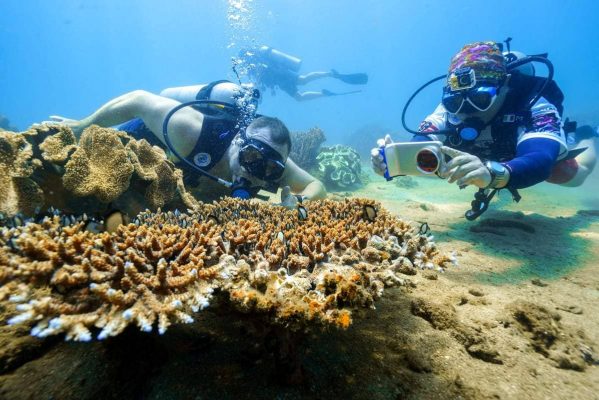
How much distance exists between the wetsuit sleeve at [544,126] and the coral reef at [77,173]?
4.95m

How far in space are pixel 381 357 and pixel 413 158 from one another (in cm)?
216

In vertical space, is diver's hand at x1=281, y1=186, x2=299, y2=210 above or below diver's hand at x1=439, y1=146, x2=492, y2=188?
below

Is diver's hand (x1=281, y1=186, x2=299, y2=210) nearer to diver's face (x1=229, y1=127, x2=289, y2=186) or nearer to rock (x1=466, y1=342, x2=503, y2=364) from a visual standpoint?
diver's face (x1=229, y1=127, x2=289, y2=186)

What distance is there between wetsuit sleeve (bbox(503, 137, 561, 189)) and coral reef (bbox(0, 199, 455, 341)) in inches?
78.0

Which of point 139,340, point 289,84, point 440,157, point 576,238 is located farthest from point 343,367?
point 289,84

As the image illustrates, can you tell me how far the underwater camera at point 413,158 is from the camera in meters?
3.16

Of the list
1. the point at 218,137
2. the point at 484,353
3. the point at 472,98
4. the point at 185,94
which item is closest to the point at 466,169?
the point at 484,353

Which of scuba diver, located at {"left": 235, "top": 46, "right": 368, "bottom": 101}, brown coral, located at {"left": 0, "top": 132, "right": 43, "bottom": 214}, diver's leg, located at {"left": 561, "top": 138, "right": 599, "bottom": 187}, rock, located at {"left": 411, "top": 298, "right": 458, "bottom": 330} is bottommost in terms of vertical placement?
rock, located at {"left": 411, "top": 298, "right": 458, "bottom": 330}

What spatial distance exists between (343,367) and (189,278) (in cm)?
113

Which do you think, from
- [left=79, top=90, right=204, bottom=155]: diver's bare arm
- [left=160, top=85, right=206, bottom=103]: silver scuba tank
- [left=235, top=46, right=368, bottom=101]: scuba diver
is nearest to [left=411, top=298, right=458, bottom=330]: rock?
[left=79, top=90, right=204, bottom=155]: diver's bare arm

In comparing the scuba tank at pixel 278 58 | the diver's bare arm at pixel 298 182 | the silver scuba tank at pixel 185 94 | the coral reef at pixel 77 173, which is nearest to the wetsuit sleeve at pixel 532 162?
the diver's bare arm at pixel 298 182

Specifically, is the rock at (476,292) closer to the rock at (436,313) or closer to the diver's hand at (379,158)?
the rock at (436,313)

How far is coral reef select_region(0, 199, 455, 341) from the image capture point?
4.52ft

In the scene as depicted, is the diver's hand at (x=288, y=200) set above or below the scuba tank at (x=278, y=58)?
below
